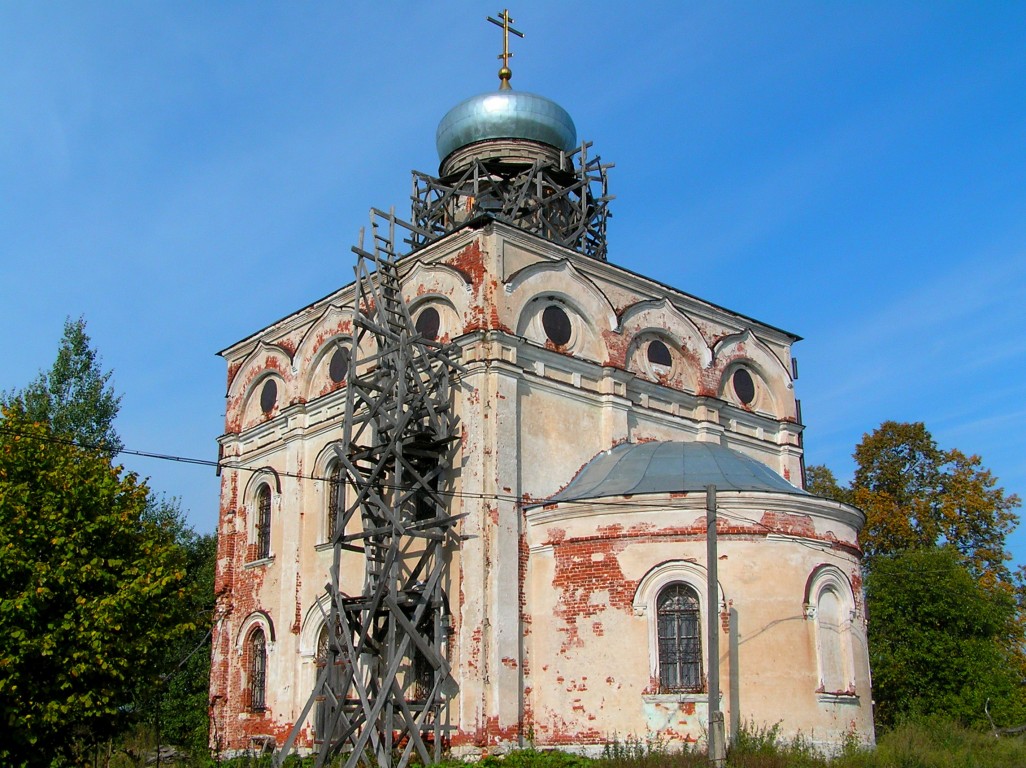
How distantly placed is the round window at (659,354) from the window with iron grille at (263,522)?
8.62 metres

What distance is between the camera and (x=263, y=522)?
954 inches

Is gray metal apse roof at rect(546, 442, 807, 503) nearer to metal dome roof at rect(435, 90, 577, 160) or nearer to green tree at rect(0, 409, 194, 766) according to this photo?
Result: green tree at rect(0, 409, 194, 766)

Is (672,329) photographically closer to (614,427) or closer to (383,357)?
(614,427)

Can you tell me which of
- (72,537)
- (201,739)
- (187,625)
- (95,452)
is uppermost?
(95,452)

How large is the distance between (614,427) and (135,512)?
28.3 feet

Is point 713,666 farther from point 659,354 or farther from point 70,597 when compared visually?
point 659,354

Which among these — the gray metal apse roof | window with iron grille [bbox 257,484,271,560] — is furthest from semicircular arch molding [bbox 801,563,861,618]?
window with iron grille [bbox 257,484,271,560]

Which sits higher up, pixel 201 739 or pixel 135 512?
pixel 135 512

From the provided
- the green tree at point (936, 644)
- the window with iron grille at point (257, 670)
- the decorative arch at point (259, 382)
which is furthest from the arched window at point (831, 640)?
the decorative arch at point (259, 382)

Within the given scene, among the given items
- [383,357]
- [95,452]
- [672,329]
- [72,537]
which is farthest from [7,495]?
[672,329]

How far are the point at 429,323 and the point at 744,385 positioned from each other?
7.31m

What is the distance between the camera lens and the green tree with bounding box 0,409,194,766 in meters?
15.1

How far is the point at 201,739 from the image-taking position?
92.3ft

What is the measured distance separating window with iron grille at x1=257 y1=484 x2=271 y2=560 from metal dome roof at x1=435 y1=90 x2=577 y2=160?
28.4ft
